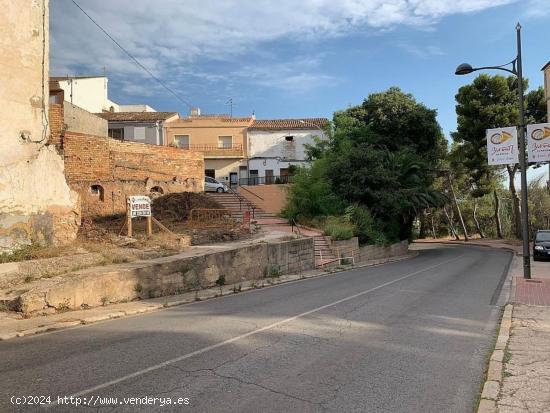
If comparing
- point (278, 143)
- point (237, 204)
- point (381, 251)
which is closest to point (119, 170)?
point (237, 204)

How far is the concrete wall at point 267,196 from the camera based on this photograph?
39562mm

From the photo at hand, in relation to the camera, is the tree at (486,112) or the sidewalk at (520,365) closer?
the sidewalk at (520,365)

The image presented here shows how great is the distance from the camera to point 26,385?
17.9 feet

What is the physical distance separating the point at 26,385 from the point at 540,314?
9.55 metres

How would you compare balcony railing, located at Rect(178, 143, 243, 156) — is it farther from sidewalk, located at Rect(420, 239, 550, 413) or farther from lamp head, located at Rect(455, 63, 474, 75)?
sidewalk, located at Rect(420, 239, 550, 413)

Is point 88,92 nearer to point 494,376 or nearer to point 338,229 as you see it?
point 338,229

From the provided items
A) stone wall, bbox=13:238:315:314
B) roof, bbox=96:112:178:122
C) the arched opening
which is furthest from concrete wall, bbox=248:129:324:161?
stone wall, bbox=13:238:315:314

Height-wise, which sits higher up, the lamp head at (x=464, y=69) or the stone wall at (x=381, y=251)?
the lamp head at (x=464, y=69)

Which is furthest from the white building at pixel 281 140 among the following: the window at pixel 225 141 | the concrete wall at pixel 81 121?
the concrete wall at pixel 81 121

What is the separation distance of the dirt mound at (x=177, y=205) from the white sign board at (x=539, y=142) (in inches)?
580

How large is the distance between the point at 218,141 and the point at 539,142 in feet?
129

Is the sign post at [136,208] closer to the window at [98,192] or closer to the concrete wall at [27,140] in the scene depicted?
the concrete wall at [27,140]

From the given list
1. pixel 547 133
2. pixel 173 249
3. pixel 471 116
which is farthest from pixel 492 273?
pixel 471 116

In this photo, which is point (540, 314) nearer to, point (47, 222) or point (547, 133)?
point (547, 133)
